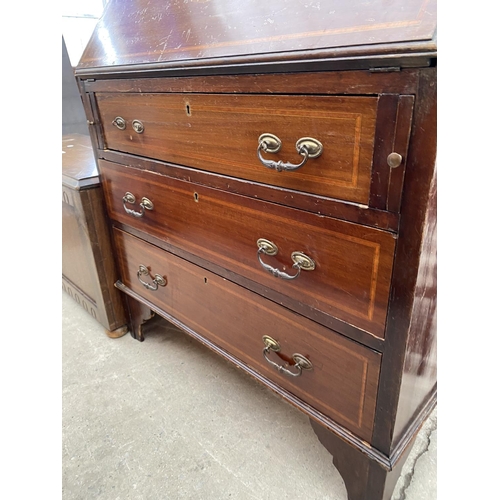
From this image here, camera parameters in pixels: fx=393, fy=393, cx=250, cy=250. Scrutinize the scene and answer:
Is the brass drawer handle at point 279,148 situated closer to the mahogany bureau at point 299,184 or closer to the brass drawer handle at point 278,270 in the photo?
the mahogany bureau at point 299,184

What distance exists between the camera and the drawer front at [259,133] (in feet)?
2.07

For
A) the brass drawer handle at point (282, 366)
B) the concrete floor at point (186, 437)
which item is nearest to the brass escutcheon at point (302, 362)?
the brass drawer handle at point (282, 366)

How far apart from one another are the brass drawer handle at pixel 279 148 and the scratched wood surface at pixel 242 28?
14cm

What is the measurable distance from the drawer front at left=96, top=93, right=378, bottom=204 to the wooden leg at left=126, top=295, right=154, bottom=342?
2.15 ft

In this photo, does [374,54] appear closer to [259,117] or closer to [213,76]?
[259,117]

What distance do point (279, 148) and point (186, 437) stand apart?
89cm

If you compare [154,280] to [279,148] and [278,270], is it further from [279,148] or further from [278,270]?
[279,148]

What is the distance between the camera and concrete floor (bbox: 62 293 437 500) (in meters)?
1.01

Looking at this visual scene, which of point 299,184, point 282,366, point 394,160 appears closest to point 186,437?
point 282,366

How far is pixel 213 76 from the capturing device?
0.79 m
